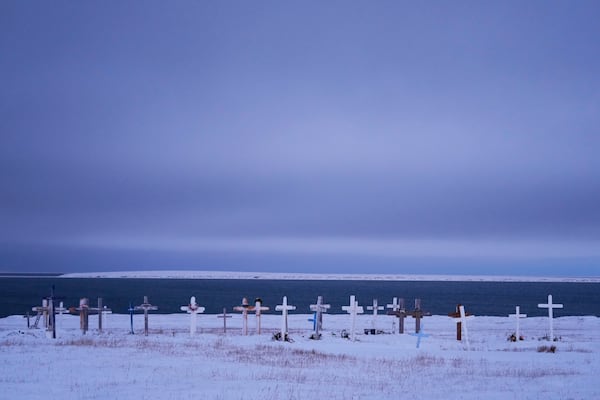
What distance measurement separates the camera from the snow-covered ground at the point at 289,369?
1445 cm

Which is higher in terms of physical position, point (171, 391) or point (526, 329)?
point (171, 391)

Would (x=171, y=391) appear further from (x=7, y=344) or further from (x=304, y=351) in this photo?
(x=7, y=344)

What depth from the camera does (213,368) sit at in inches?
719

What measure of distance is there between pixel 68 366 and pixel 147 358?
277cm

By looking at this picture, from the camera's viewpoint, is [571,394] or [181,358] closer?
[571,394]

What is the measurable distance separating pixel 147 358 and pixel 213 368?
10.4 feet

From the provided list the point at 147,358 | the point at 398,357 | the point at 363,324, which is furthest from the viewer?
the point at 363,324

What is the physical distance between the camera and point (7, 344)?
24766mm

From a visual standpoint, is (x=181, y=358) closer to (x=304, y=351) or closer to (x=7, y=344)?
(x=304, y=351)

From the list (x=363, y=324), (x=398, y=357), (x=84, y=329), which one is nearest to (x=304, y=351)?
(x=398, y=357)


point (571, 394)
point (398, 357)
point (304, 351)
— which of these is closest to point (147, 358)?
point (304, 351)

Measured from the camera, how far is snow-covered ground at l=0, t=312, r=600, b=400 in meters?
14.5

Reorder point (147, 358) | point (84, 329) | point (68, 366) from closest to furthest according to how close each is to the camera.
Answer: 1. point (68, 366)
2. point (147, 358)
3. point (84, 329)

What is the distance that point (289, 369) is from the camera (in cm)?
1862
